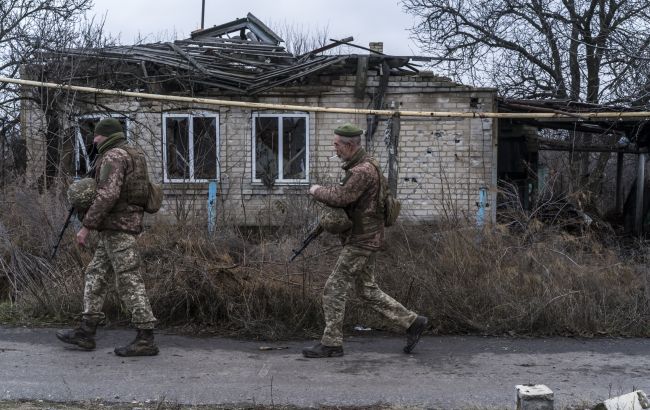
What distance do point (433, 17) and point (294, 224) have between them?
1247 cm

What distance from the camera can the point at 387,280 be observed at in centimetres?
669

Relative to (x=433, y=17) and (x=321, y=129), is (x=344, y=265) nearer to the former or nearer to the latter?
(x=321, y=129)

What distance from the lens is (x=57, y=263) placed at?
7109mm

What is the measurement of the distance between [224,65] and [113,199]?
26.1 feet

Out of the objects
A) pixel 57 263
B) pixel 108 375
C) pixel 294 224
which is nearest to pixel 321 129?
pixel 294 224

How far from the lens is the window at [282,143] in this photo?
527 inches

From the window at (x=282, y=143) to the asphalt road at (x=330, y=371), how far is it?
7374mm

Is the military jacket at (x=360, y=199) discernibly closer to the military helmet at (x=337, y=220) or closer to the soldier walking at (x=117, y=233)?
the military helmet at (x=337, y=220)

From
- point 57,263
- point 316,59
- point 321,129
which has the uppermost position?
point 316,59

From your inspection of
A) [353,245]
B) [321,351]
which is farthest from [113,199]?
[321,351]

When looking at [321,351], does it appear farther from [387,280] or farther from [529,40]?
[529,40]

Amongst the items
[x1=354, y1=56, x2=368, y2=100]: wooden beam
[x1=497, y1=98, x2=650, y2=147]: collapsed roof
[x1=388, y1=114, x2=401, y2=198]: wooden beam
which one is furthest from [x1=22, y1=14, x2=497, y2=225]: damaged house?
[x1=388, y1=114, x2=401, y2=198]: wooden beam

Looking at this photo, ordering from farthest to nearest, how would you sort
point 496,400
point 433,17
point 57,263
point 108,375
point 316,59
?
point 433,17, point 316,59, point 57,263, point 108,375, point 496,400

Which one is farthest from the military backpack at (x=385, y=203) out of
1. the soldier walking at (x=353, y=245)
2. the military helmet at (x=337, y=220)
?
the military helmet at (x=337, y=220)
